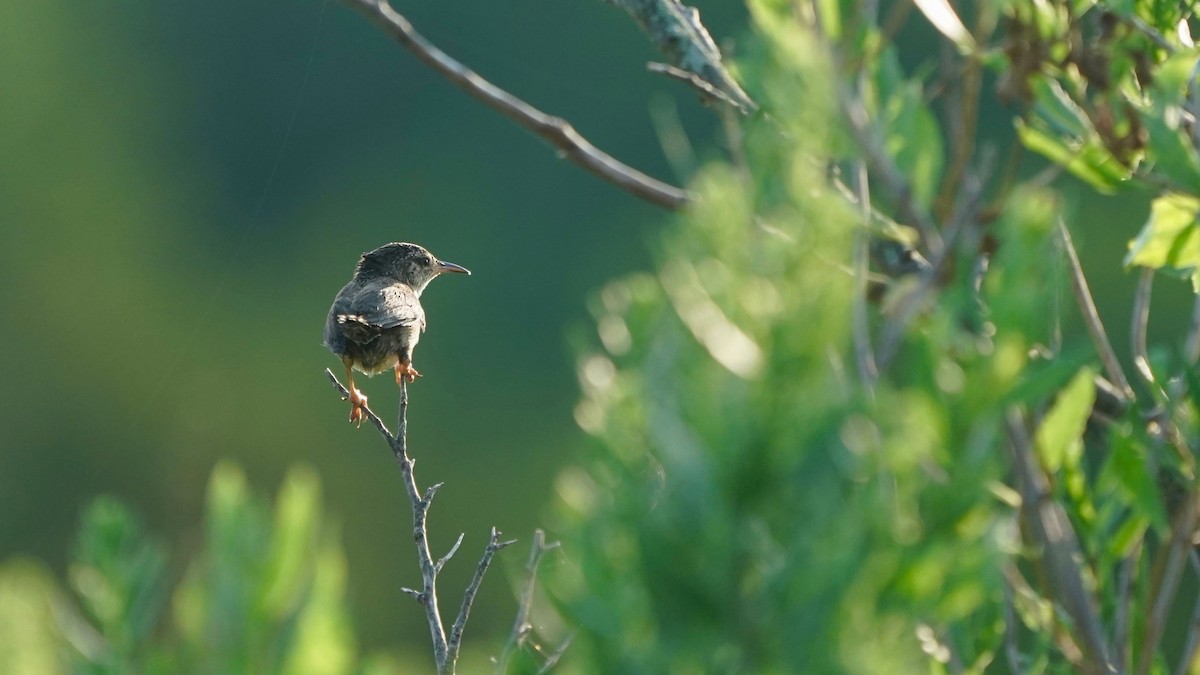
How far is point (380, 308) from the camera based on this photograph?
15.2ft

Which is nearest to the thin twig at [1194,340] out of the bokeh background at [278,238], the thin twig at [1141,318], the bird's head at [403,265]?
the thin twig at [1141,318]

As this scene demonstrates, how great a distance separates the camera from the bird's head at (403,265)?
5770mm

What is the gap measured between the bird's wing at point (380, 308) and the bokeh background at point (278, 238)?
11690 millimetres

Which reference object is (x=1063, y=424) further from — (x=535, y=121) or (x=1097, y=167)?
(x=535, y=121)

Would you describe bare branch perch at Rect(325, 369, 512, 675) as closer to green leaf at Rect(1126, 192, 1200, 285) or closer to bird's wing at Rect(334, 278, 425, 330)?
green leaf at Rect(1126, 192, 1200, 285)

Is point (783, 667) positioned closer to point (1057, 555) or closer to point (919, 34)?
point (1057, 555)

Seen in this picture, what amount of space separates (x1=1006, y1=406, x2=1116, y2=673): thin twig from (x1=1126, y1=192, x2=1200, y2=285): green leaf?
33cm

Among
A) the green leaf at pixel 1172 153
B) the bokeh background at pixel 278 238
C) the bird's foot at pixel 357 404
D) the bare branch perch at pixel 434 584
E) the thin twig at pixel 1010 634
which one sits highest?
the green leaf at pixel 1172 153

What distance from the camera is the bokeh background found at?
18.0 meters

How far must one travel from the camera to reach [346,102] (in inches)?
790

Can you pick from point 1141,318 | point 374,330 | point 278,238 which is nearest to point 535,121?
point 1141,318

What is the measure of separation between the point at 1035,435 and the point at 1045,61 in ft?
0.92

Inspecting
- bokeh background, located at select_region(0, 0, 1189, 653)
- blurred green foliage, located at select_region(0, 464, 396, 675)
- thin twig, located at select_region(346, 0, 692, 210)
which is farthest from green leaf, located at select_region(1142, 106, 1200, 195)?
bokeh background, located at select_region(0, 0, 1189, 653)

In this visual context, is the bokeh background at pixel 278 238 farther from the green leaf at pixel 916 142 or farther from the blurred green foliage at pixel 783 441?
the blurred green foliage at pixel 783 441
